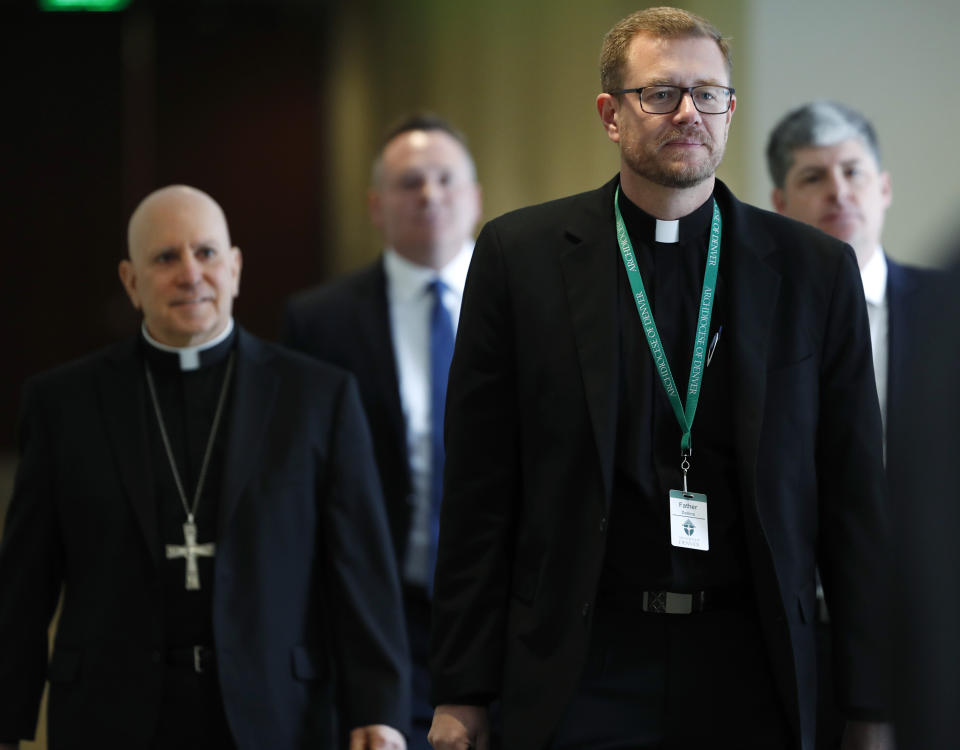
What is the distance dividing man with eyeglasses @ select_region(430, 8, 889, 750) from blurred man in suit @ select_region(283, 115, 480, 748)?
4.98ft

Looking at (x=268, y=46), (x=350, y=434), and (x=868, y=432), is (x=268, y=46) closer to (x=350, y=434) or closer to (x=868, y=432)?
(x=350, y=434)

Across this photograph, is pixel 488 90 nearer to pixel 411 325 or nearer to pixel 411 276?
pixel 411 276

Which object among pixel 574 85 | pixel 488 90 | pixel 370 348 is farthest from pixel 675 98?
pixel 488 90

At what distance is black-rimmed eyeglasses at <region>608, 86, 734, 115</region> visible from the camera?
240cm

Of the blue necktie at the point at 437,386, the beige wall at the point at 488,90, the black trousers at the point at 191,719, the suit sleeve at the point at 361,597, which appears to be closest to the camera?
the black trousers at the point at 191,719

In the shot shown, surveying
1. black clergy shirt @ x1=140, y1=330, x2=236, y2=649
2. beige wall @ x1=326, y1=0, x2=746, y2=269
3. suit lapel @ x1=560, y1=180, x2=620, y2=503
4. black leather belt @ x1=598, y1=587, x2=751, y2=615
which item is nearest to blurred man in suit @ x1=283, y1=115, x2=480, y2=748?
black clergy shirt @ x1=140, y1=330, x2=236, y2=649

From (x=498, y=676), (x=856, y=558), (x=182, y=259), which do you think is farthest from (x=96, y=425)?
(x=856, y=558)

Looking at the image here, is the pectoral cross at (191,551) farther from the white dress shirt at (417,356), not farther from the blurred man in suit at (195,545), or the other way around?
the white dress shirt at (417,356)

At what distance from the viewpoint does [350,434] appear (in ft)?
11.1

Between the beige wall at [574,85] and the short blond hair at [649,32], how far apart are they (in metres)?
1.25

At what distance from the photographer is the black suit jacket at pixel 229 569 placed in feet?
10.3

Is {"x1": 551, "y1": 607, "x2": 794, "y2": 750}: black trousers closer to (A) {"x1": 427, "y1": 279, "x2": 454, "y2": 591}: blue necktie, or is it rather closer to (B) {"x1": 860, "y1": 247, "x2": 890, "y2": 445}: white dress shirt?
(B) {"x1": 860, "y1": 247, "x2": 890, "y2": 445}: white dress shirt

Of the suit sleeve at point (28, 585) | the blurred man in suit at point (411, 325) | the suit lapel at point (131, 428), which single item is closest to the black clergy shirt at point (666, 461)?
the suit lapel at point (131, 428)

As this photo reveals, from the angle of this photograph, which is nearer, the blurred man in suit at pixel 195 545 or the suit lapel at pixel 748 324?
the suit lapel at pixel 748 324
